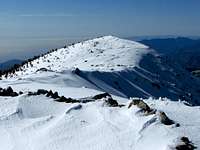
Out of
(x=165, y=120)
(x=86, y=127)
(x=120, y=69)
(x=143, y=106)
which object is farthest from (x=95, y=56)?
(x=165, y=120)

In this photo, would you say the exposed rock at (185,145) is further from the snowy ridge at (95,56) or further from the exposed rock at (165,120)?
the snowy ridge at (95,56)

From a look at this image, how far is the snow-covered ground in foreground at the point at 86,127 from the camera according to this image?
821 inches

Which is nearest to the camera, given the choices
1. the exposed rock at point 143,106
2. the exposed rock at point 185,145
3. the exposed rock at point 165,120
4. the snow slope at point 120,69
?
the exposed rock at point 185,145

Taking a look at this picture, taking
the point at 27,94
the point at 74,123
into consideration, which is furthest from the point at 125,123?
the point at 27,94

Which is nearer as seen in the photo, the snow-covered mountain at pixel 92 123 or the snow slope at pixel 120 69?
the snow-covered mountain at pixel 92 123

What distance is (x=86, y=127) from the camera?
23.5 meters

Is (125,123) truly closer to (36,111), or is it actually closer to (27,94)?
(36,111)

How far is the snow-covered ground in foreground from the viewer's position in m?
20.8

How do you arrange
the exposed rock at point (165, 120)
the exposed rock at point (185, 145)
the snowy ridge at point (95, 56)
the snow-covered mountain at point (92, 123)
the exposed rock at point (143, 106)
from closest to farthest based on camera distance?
the exposed rock at point (185, 145), the snow-covered mountain at point (92, 123), the exposed rock at point (165, 120), the exposed rock at point (143, 106), the snowy ridge at point (95, 56)

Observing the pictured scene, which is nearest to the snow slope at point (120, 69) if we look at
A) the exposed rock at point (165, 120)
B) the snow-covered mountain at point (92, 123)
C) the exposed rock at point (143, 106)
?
the snow-covered mountain at point (92, 123)

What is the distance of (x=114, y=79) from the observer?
75.2m

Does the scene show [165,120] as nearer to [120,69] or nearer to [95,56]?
[120,69]

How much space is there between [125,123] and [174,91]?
212 ft

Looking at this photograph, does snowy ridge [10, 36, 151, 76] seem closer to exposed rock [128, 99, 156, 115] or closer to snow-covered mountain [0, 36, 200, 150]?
snow-covered mountain [0, 36, 200, 150]
